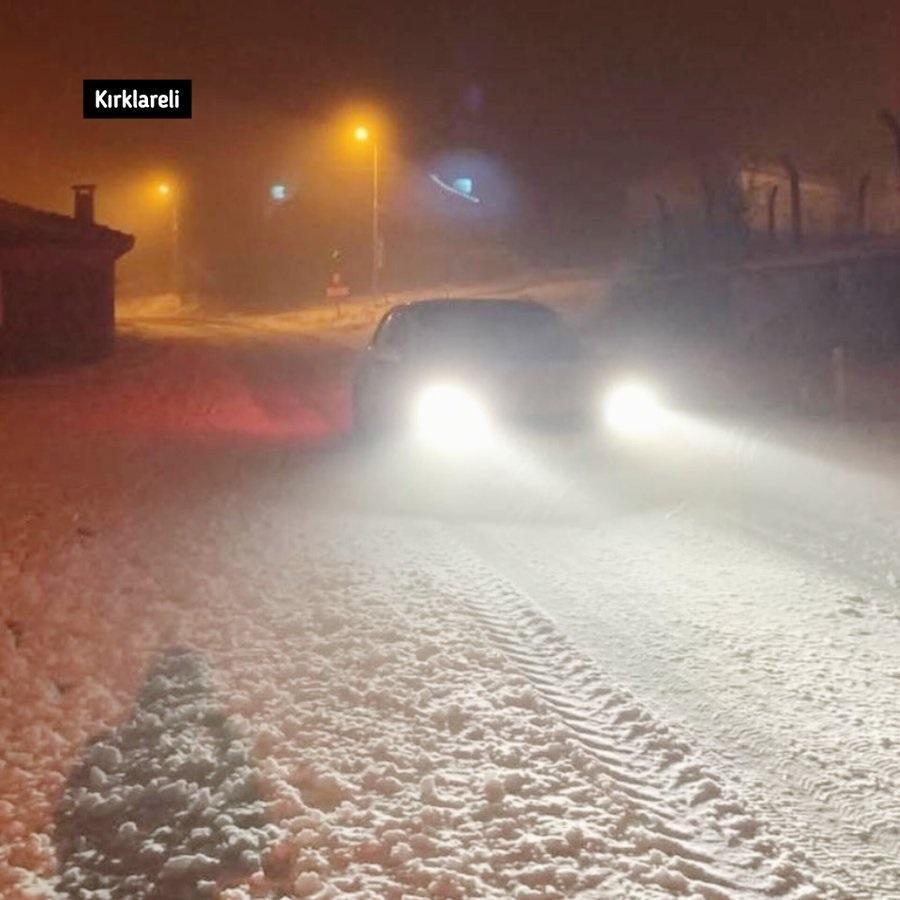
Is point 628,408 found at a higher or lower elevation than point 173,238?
lower

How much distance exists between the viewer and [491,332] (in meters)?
13.5

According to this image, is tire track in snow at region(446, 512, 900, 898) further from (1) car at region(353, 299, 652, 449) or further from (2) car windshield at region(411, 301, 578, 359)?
(2) car windshield at region(411, 301, 578, 359)

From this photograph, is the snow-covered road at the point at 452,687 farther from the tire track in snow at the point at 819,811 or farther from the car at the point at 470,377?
the car at the point at 470,377

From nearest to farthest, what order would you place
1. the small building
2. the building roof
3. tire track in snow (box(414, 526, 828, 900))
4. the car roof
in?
tire track in snow (box(414, 526, 828, 900)) → the car roof → the small building → the building roof

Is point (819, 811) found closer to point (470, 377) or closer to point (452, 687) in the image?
point (452, 687)

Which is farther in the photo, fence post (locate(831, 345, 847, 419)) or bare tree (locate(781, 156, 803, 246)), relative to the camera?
bare tree (locate(781, 156, 803, 246))

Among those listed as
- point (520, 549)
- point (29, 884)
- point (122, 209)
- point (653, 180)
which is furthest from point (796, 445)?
point (122, 209)

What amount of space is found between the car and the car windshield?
11mm

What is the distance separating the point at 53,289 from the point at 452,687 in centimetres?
2374

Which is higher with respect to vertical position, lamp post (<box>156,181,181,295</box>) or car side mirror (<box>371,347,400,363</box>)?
lamp post (<box>156,181,181,295</box>)

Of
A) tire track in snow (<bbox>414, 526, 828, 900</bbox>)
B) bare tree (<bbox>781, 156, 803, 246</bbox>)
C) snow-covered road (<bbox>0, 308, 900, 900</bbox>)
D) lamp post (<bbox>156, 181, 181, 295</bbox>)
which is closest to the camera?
tire track in snow (<bbox>414, 526, 828, 900</bbox>)

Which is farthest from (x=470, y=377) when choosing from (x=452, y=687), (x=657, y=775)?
(x=657, y=775)

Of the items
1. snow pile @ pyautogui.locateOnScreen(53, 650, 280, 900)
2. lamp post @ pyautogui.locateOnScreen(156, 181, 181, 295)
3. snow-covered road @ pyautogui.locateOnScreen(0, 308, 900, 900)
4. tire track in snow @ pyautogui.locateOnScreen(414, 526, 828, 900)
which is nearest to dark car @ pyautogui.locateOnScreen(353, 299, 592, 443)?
snow-covered road @ pyautogui.locateOnScreen(0, 308, 900, 900)

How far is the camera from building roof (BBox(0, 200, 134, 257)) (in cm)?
2612
